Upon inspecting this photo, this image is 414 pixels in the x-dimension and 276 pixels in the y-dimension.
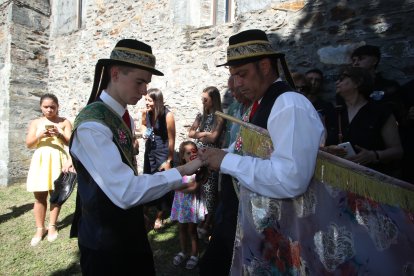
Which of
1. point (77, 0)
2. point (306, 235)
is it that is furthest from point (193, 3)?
point (306, 235)

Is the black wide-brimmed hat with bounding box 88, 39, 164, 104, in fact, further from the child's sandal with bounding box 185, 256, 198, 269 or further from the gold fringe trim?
the child's sandal with bounding box 185, 256, 198, 269

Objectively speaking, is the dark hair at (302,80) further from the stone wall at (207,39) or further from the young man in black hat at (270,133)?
the young man in black hat at (270,133)

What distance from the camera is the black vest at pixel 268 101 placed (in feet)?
5.69

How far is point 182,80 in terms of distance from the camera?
20.5 feet

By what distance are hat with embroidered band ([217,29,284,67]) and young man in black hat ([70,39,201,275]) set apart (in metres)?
0.49

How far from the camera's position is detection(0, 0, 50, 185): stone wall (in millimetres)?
7691

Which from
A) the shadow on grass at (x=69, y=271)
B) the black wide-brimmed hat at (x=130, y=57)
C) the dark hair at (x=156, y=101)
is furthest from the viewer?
the dark hair at (x=156, y=101)

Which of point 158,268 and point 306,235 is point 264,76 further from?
point 158,268

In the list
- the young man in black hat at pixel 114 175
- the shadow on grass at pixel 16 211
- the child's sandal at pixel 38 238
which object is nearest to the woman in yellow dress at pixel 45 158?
the child's sandal at pixel 38 238

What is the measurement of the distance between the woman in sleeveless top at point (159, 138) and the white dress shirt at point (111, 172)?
3.18 meters

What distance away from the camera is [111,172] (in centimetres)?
160

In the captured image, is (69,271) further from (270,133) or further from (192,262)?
(270,133)

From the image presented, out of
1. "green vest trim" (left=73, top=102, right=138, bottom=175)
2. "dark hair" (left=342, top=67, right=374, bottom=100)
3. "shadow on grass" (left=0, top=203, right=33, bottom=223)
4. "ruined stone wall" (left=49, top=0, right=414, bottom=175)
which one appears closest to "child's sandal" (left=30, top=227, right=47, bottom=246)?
"shadow on grass" (left=0, top=203, right=33, bottom=223)

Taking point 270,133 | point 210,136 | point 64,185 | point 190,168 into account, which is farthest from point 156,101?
point 270,133
